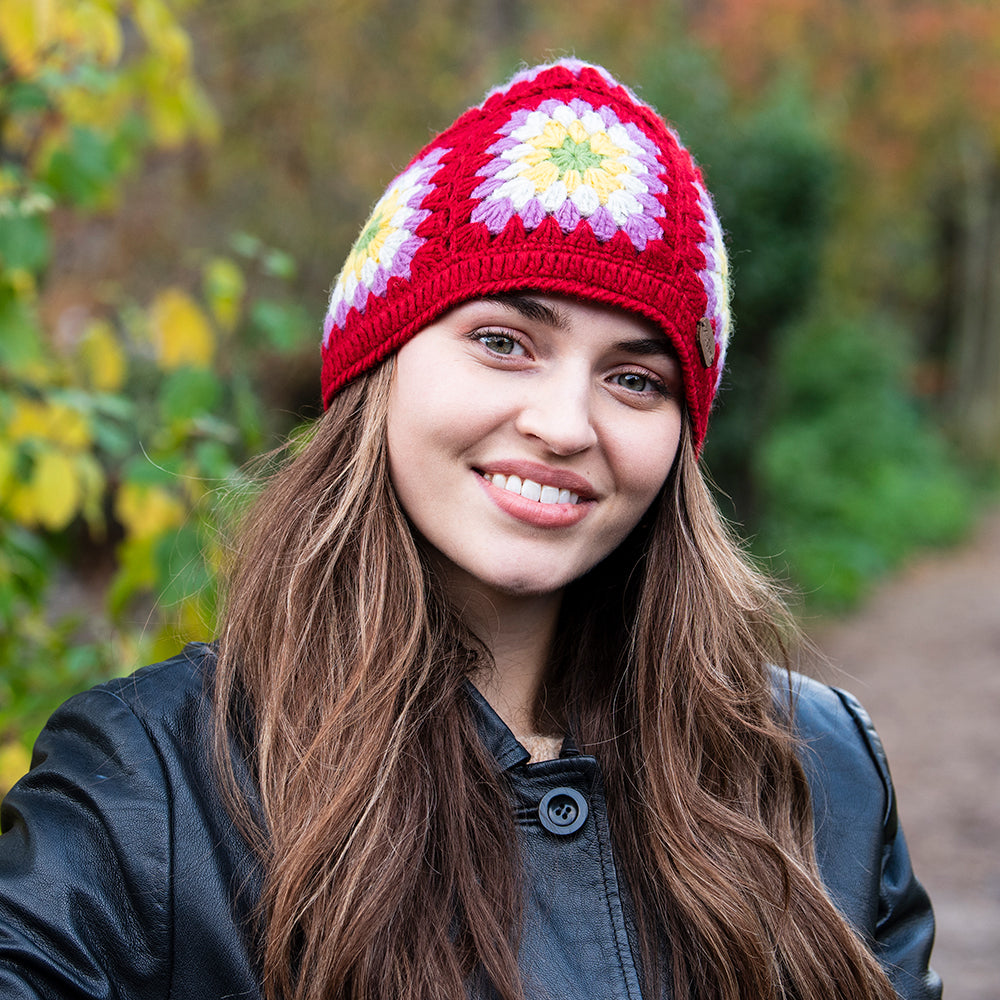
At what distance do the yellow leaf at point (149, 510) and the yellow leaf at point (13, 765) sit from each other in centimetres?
54

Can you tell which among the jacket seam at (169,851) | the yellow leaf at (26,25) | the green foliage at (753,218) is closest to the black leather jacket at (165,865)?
the jacket seam at (169,851)

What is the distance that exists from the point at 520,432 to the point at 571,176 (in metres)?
0.40

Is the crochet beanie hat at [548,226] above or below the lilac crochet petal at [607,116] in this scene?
below

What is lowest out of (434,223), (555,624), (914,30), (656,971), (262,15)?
(656,971)

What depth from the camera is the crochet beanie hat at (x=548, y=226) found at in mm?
1698

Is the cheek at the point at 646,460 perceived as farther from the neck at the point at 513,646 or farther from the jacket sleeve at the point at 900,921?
the jacket sleeve at the point at 900,921

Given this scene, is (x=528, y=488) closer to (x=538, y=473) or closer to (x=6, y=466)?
(x=538, y=473)

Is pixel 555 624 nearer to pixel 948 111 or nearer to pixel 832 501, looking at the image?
pixel 832 501

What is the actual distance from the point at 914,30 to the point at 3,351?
46.9ft

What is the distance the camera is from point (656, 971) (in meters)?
1.67

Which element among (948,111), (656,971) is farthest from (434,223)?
(948,111)

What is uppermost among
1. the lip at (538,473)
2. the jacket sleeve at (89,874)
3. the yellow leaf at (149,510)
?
the yellow leaf at (149,510)

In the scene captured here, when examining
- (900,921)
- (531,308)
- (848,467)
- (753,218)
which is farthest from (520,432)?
(848,467)

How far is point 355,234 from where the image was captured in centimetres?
717
